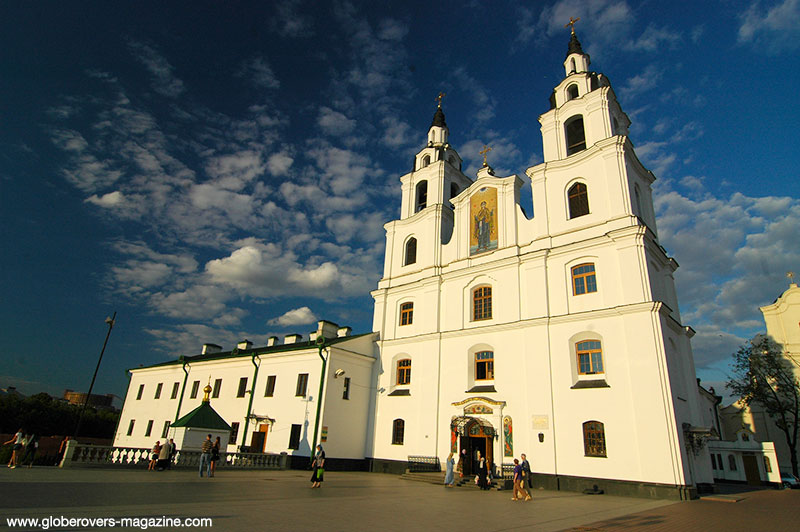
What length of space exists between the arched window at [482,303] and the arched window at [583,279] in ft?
16.0

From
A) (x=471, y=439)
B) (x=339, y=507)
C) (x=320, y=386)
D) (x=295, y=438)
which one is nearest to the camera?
(x=339, y=507)

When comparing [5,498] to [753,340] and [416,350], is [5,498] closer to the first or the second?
[416,350]

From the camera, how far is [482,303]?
2494 cm

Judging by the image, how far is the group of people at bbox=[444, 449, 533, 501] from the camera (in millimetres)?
15094

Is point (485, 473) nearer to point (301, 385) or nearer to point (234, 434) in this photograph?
point (301, 385)

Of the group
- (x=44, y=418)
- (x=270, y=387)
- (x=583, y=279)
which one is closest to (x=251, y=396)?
(x=270, y=387)

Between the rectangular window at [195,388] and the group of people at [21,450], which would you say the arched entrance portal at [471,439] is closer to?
the group of people at [21,450]

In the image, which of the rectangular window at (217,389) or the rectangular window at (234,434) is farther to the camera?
the rectangular window at (217,389)

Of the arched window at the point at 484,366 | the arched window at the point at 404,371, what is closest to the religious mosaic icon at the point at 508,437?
the arched window at the point at 484,366

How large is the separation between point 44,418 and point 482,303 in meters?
51.5

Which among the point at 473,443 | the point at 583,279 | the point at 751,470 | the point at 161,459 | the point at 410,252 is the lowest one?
the point at 161,459

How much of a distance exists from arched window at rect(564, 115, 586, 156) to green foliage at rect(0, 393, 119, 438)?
54401 mm

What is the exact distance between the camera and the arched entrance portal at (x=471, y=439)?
21625 mm

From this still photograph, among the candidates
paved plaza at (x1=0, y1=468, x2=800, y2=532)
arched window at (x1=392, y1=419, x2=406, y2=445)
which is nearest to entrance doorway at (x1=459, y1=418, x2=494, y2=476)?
arched window at (x1=392, y1=419, x2=406, y2=445)
